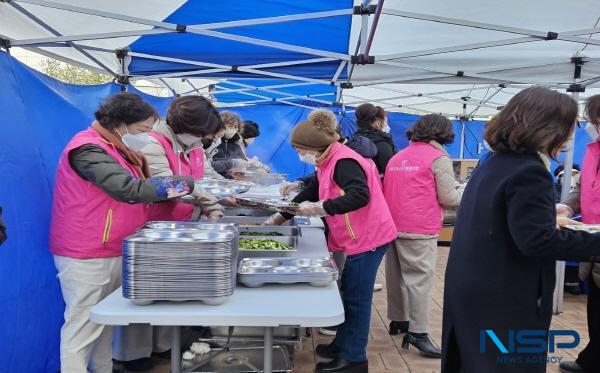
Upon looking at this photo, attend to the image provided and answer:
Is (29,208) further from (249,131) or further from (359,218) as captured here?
(249,131)

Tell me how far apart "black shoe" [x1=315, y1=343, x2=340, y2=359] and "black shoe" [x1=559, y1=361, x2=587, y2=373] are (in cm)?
134

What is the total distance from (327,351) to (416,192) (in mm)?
1126

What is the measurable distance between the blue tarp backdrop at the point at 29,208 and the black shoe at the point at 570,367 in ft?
9.35

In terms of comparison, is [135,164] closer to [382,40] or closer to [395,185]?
[395,185]

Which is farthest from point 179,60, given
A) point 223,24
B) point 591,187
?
point 591,187

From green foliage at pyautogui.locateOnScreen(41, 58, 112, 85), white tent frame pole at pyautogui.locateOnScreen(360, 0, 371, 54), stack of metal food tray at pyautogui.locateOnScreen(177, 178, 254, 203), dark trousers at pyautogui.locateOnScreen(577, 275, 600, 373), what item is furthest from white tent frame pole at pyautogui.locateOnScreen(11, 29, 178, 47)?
green foliage at pyautogui.locateOnScreen(41, 58, 112, 85)

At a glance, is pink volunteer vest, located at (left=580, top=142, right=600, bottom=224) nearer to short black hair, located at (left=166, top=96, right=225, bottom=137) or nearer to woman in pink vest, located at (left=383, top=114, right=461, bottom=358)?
woman in pink vest, located at (left=383, top=114, right=461, bottom=358)

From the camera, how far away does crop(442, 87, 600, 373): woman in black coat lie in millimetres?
1353

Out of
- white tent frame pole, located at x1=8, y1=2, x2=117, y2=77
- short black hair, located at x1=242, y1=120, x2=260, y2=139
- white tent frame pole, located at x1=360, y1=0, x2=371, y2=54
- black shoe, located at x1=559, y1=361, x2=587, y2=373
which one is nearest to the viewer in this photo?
white tent frame pole, located at x1=8, y1=2, x2=117, y2=77

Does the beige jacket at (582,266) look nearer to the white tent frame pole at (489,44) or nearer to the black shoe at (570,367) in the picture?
the black shoe at (570,367)

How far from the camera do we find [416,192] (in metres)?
2.94

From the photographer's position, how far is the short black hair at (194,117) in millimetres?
2252

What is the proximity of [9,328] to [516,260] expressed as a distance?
2.09 meters

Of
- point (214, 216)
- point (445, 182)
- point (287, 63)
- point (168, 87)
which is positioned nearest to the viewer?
point (214, 216)
